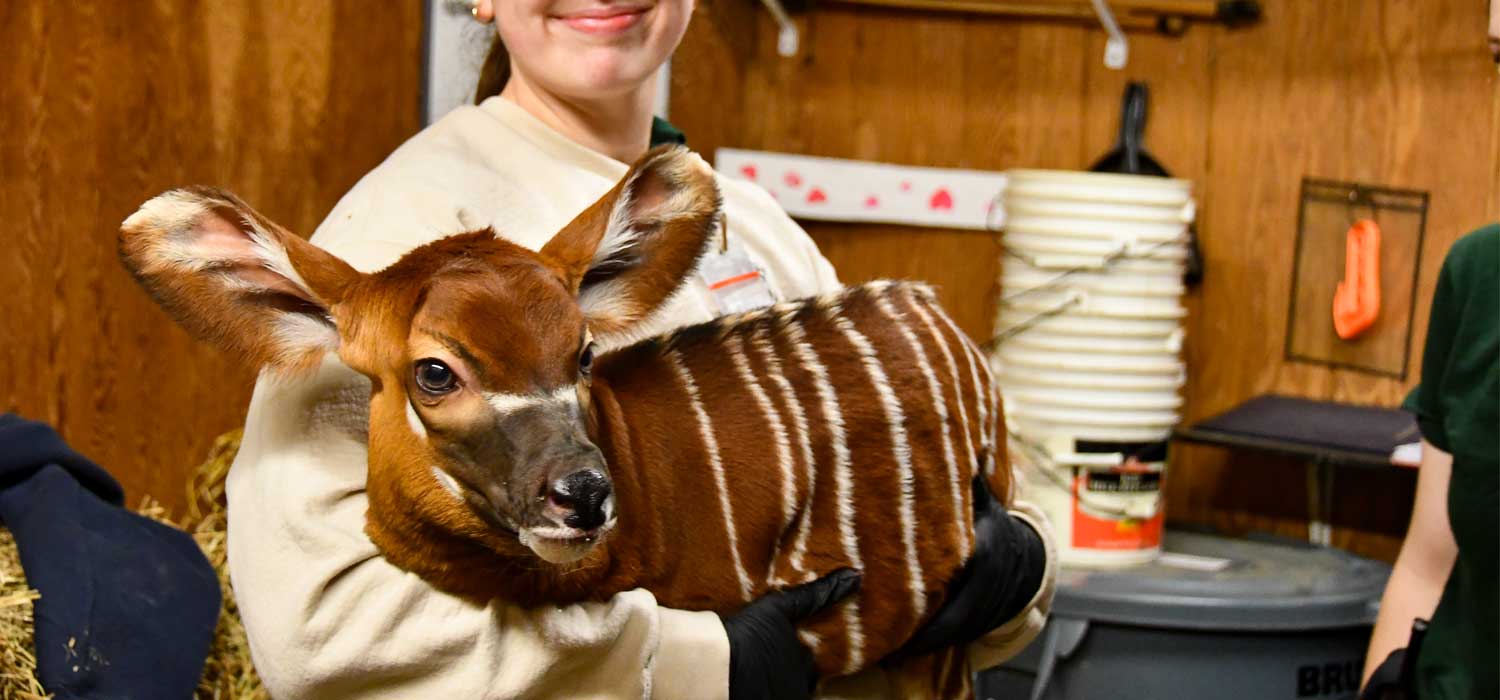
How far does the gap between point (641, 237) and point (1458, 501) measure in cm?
78

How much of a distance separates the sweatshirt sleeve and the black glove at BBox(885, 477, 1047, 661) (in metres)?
0.38

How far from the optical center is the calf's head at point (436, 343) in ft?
3.48

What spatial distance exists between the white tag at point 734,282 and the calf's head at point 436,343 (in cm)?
32

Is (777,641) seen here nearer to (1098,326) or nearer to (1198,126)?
(1098,326)

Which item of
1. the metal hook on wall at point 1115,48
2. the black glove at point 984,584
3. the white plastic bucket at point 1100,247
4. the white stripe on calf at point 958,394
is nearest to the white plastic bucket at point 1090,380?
the white plastic bucket at point 1100,247

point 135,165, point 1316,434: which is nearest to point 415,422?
point 135,165

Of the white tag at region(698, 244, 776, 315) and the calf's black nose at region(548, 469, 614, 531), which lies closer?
the calf's black nose at region(548, 469, 614, 531)

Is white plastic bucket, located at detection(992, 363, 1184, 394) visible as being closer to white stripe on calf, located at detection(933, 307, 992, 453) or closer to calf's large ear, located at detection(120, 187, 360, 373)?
white stripe on calf, located at detection(933, 307, 992, 453)

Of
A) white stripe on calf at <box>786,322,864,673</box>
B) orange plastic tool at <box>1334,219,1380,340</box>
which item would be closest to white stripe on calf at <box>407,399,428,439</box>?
white stripe on calf at <box>786,322,864,673</box>

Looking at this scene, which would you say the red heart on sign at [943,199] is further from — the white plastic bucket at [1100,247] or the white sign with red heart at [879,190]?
the white plastic bucket at [1100,247]

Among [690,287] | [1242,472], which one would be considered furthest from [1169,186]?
[690,287]

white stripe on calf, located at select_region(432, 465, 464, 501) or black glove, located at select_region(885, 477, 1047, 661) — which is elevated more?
white stripe on calf, located at select_region(432, 465, 464, 501)

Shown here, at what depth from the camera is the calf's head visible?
1061 mm

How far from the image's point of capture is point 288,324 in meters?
1.17
